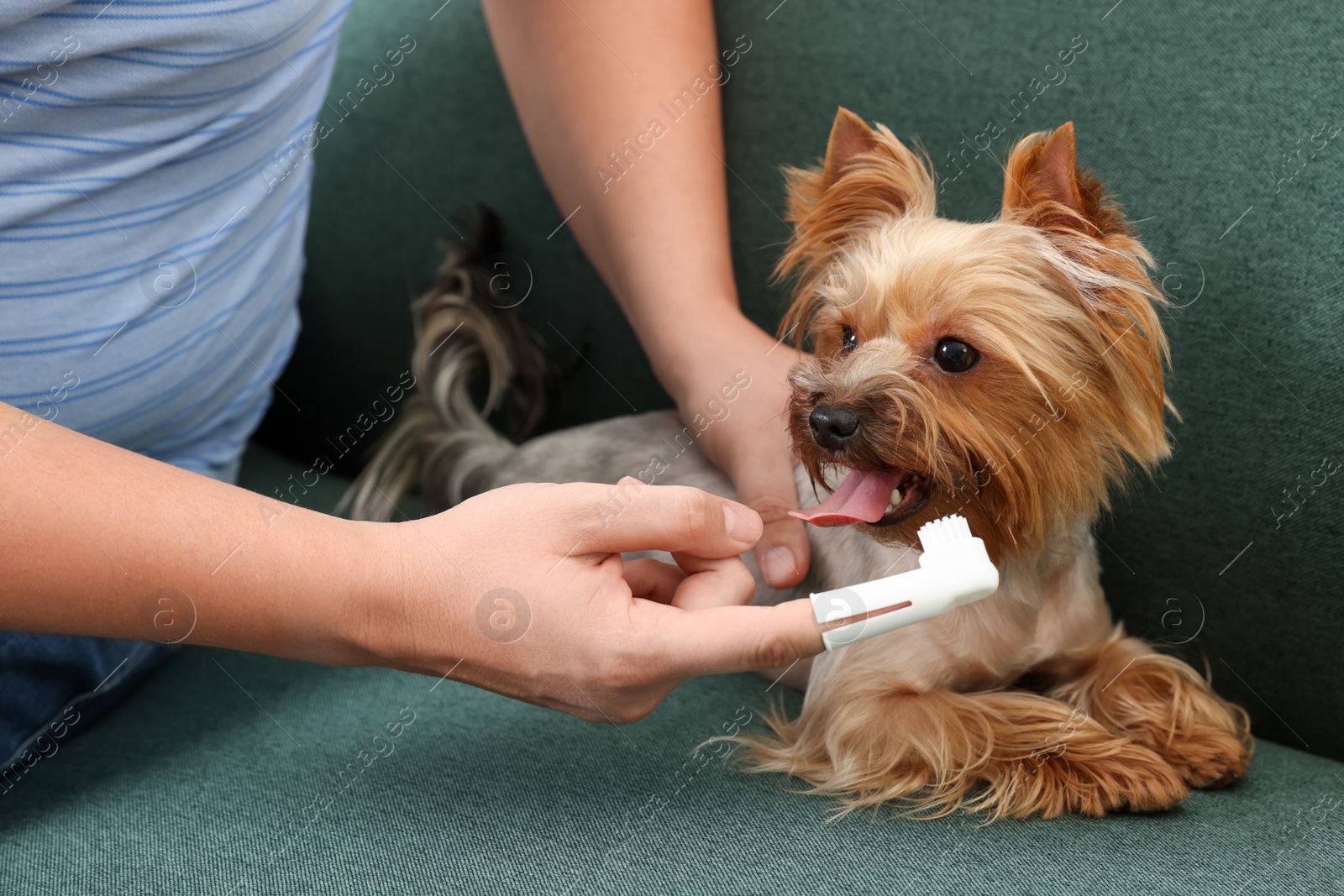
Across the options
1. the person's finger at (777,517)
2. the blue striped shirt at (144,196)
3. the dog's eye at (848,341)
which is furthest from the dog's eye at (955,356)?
the blue striped shirt at (144,196)

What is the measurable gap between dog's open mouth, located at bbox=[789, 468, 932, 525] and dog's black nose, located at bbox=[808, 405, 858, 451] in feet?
0.19

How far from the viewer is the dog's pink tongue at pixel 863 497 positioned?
122 centimetres

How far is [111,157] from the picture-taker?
1249 millimetres

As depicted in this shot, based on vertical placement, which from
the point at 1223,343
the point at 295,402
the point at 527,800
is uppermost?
the point at 295,402

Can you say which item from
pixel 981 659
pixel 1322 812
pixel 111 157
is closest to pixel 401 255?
pixel 111 157

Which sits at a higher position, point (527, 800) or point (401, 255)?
point (401, 255)

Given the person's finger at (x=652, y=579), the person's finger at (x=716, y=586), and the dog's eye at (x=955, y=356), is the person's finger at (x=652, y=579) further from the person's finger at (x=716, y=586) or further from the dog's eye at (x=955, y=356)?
the dog's eye at (x=955, y=356)

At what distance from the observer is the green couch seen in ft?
3.44

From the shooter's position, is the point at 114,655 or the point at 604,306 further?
the point at 604,306

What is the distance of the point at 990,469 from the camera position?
4.03 feet

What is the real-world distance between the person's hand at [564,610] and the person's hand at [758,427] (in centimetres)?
34

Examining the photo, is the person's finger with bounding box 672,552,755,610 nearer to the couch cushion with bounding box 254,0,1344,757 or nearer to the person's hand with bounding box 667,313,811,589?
the person's hand with bounding box 667,313,811,589

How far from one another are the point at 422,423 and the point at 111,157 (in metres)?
0.95

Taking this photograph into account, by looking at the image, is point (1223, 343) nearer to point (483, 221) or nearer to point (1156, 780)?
point (1156, 780)
